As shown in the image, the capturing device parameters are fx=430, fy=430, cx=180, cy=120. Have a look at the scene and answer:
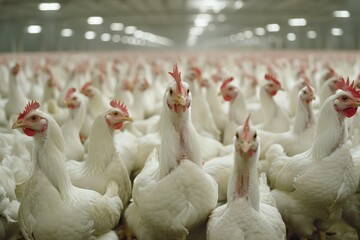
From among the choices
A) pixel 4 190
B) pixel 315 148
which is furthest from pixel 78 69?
pixel 315 148

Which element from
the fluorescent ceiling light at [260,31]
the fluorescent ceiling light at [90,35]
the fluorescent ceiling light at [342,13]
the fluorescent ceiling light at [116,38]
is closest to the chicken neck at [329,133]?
the fluorescent ceiling light at [342,13]

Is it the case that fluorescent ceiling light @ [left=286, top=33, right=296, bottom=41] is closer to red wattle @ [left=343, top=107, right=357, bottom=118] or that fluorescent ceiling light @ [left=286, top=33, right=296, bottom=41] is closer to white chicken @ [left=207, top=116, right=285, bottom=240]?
red wattle @ [left=343, top=107, right=357, bottom=118]

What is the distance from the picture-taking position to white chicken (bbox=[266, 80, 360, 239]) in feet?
10.3

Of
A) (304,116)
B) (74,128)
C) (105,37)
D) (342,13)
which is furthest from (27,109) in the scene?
(105,37)

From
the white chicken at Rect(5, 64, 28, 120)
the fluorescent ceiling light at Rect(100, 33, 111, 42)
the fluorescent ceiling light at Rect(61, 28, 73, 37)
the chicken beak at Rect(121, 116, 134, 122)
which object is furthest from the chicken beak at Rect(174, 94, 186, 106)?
the fluorescent ceiling light at Rect(100, 33, 111, 42)

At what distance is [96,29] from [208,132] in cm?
2932

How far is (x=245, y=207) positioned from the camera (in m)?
2.75

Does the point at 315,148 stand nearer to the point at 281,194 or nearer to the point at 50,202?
the point at 281,194

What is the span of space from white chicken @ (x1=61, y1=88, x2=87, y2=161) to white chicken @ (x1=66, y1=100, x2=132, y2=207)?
681mm

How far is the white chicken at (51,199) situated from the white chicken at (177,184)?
0.39 metres

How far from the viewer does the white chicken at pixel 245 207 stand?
2.68 meters

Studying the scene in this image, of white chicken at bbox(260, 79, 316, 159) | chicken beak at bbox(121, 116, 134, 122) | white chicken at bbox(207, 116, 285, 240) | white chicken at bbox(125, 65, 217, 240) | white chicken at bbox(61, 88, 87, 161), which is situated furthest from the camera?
white chicken at bbox(61, 88, 87, 161)

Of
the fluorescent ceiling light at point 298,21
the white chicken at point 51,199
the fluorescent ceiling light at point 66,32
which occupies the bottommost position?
the white chicken at point 51,199

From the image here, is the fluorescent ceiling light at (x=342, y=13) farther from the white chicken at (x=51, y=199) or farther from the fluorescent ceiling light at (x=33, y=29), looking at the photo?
the white chicken at (x=51, y=199)
